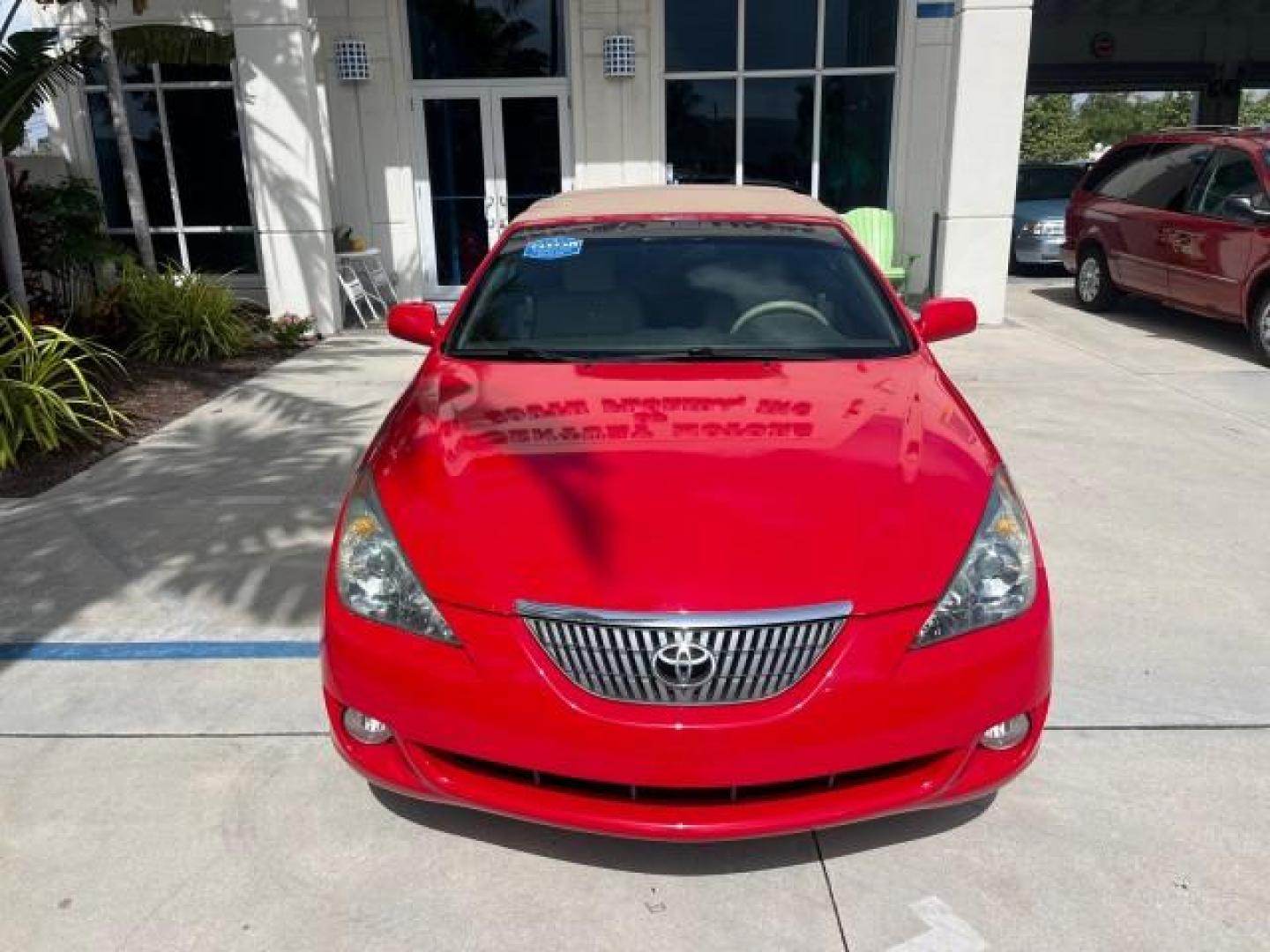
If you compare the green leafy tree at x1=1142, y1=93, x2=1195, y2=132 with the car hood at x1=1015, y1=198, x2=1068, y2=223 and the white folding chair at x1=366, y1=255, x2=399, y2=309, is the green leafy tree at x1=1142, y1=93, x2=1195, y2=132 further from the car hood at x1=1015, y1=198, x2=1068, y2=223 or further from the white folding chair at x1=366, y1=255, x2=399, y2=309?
the white folding chair at x1=366, y1=255, x2=399, y2=309

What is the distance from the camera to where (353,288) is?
1087 cm

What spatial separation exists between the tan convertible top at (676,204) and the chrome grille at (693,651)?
2316mm

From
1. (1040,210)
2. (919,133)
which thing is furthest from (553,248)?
(1040,210)

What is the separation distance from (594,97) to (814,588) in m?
10.5

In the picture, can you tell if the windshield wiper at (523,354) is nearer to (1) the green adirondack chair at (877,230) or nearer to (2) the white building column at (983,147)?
(2) the white building column at (983,147)

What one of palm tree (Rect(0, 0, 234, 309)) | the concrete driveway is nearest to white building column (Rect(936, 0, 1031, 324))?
the concrete driveway

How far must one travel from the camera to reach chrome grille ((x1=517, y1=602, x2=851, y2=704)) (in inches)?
85.9

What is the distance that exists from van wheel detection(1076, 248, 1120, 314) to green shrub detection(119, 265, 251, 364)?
8833mm

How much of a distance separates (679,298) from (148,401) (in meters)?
5.37

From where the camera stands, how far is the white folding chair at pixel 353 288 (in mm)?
10680

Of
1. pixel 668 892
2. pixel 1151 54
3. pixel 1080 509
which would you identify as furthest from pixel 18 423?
pixel 1151 54

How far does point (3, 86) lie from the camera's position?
7.91 meters

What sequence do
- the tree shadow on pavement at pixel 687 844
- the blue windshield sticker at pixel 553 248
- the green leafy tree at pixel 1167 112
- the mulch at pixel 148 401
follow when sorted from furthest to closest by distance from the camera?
the green leafy tree at pixel 1167 112
the mulch at pixel 148 401
the blue windshield sticker at pixel 553 248
the tree shadow on pavement at pixel 687 844

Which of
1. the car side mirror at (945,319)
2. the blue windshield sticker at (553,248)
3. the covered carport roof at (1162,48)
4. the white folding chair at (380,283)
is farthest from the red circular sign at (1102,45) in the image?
the blue windshield sticker at (553,248)
